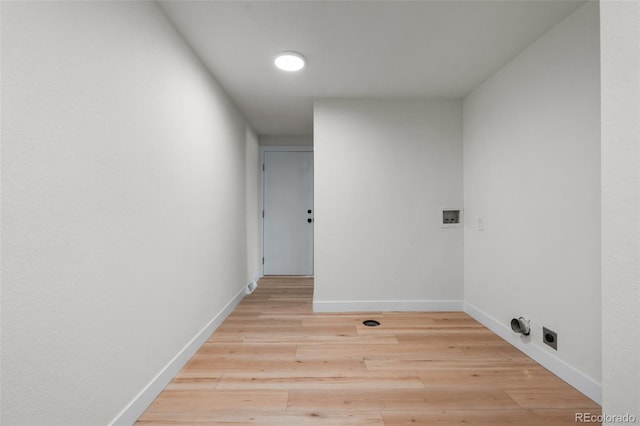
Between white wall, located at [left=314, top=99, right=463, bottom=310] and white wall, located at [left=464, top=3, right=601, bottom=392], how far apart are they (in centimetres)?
39

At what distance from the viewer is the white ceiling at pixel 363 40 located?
180cm

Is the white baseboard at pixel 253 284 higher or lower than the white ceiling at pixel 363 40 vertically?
lower

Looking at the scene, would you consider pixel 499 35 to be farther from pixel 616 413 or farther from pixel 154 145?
pixel 154 145

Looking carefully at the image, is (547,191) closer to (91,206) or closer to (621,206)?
(621,206)

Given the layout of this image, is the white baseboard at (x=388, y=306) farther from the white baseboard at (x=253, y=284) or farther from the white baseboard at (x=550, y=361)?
the white baseboard at (x=253, y=284)

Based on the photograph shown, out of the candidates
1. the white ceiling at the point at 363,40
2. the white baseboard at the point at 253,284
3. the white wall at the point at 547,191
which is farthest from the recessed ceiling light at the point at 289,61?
the white baseboard at the point at 253,284

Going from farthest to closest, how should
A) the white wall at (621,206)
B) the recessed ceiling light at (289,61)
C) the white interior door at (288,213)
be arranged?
the white interior door at (288,213) < the recessed ceiling light at (289,61) < the white wall at (621,206)

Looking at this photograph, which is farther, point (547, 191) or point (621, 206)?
point (547, 191)

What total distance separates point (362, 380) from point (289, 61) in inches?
96.8

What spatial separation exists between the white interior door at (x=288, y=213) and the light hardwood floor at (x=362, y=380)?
2.15 metres

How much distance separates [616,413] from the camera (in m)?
0.76

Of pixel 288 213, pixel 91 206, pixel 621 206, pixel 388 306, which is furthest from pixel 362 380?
pixel 288 213

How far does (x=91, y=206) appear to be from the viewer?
3.96 feet

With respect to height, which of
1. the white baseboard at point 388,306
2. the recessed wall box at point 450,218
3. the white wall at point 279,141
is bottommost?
the white baseboard at point 388,306
